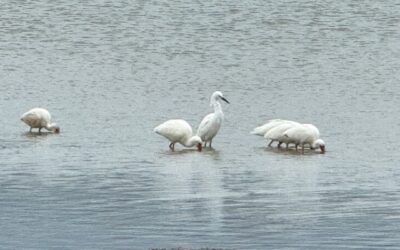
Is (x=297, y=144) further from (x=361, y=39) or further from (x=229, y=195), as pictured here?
(x=361, y=39)

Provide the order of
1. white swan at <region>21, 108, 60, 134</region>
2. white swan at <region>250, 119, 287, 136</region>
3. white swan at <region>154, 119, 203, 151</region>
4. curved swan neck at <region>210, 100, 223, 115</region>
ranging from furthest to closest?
1. white swan at <region>21, 108, 60, 134</region>
2. curved swan neck at <region>210, 100, 223, 115</region>
3. white swan at <region>250, 119, 287, 136</region>
4. white swan at <region>154, 119, 203, 151</region>

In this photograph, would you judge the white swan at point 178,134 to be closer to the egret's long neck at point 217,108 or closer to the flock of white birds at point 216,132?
the flock of white birds at point 216,132

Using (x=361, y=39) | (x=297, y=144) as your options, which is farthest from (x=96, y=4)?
(x=297, y=144)

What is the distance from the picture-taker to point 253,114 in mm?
25375

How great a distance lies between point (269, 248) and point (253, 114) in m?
11.7

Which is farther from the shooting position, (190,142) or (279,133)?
(279,133)

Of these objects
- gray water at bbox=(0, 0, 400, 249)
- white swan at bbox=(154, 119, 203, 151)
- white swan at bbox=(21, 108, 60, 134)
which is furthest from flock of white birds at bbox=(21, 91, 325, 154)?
white swan at bbox=(21, 108, 60, 134)

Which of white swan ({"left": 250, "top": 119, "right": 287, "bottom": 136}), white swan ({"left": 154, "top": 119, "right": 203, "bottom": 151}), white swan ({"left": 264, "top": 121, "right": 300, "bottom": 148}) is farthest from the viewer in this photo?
white swan ({"left": 250, "top": 119, "right": 287, "bottom": 136})

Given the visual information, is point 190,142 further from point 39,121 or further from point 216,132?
point 39,121

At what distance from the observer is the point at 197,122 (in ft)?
79.8

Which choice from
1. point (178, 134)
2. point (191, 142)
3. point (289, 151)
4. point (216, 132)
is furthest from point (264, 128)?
point (178, 134)

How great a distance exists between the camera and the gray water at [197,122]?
49.3 ft

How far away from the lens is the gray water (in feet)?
49.3

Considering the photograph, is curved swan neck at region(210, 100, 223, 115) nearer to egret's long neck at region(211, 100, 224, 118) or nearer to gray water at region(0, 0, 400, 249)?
egret's long neck at region(211, 100, 224, 118)
